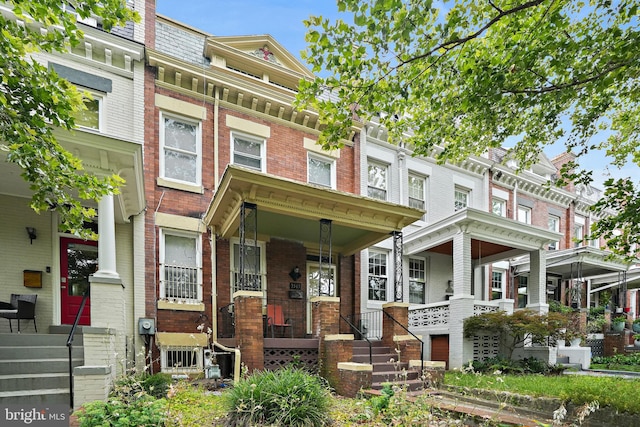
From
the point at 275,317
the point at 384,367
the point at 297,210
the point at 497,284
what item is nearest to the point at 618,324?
the point at 497,284

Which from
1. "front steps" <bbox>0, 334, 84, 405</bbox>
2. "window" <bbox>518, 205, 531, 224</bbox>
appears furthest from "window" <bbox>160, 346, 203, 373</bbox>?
"window" <bbox>518, 205, 531, 224</bbox>

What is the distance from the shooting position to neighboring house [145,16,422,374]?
8.52m

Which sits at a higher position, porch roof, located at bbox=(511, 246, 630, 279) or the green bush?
porch roof, located at bbox=(511, 246, 630, 279)

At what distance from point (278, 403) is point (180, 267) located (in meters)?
6.05

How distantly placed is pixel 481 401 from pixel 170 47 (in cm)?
1123

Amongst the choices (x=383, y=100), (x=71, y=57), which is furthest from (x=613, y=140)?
(x=71, y=57)

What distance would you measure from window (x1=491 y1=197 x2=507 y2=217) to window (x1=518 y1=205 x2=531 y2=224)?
1130 millimetres

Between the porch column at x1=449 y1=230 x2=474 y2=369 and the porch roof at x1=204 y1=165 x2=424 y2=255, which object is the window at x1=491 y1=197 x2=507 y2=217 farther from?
the porch roof at x1=204 y1=165 x2=424 y2=255

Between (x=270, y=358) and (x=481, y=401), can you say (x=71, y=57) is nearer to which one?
(x=270, y=358)

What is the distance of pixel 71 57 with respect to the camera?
29.9 ft

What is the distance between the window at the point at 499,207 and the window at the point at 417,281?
4.83 meters

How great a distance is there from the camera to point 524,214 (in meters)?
17.5

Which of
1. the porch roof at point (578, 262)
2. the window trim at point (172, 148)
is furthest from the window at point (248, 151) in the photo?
the porch roof at point (578, 262)

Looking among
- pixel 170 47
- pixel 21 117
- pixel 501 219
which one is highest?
pixel 170 47
